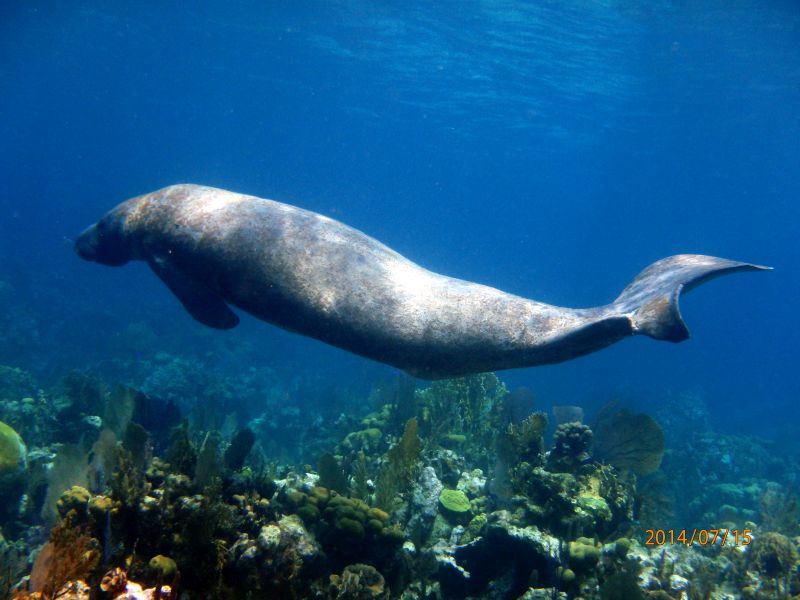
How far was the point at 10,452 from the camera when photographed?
8078 mm

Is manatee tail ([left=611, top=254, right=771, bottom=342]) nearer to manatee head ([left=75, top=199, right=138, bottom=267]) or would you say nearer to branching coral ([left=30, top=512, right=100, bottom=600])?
branching coral ([left=30, top=512, right=100, bottom=600])

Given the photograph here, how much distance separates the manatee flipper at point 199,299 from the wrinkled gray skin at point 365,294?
0.01 m

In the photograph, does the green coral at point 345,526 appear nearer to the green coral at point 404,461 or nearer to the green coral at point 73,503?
the green coral at point 404,461

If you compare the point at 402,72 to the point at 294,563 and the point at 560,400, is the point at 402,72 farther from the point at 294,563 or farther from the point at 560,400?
the point at 294,563

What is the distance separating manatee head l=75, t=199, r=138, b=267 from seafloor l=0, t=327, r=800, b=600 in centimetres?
265

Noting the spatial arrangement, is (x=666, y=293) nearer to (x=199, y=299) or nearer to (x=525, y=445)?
(x=525, y=445)

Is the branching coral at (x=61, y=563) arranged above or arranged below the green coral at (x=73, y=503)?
below

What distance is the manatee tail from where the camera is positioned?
4.65 metres

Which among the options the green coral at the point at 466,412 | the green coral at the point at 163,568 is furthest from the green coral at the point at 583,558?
the green coral at the point at 466,412

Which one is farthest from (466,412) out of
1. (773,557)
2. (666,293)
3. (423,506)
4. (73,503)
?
(73,503)

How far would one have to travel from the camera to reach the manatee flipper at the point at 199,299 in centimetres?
694

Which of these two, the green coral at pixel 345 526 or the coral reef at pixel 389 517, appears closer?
the coral reef at pixel 389 517

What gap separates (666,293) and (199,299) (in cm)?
570

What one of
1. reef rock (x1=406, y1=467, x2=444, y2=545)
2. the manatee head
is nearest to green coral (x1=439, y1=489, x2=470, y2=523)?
reef rock (x1=406, y1=467, x2=444, y2=545)
